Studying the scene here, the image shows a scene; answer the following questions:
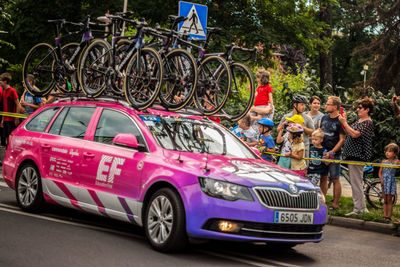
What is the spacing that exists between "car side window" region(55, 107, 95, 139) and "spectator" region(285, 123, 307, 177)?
355 cm

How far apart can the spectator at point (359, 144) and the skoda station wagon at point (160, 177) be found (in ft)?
11.4

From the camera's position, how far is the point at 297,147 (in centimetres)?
1095

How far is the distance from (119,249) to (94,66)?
3.64m

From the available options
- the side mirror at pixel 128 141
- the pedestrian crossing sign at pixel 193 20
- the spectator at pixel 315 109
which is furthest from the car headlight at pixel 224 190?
the spectator at pixel 315 109

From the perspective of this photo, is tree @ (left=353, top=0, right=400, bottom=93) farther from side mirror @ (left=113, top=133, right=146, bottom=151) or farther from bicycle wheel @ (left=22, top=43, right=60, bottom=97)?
side mirror @ (left=113, top=133, right=146, bottom=151)

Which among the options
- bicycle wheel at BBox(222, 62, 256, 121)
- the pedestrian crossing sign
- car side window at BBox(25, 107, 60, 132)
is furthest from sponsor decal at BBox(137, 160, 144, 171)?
the pedestrian crossing sign

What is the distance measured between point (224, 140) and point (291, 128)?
8.73ft

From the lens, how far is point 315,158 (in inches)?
461

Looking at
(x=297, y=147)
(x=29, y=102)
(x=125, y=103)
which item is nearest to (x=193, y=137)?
(x=125, y=103)

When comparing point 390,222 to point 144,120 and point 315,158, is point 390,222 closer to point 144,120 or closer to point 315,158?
point 315,158

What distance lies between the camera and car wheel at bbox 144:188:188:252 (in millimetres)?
6969

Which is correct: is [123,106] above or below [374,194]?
above

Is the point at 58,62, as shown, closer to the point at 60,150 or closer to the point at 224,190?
the point at 60,150

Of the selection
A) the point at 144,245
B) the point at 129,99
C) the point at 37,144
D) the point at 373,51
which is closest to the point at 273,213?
the point at 144,245
